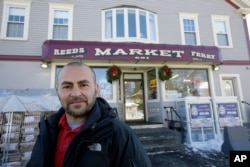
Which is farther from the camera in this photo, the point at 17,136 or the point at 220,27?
the point at 220,27

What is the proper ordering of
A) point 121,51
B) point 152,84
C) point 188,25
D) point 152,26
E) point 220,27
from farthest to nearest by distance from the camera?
point 220,27 < point 188,25 < point 152,26 < point 152,84 < point 121,51

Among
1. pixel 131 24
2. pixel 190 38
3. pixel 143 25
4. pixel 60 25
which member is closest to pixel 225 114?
pixel 190 38

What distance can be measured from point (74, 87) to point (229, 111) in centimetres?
762

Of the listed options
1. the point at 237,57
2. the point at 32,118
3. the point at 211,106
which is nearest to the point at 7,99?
the point at 32,118

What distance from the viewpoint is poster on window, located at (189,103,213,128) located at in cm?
708

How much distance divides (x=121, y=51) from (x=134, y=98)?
2.82 m

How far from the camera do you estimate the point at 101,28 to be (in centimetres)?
877

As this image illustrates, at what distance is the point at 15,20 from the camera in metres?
8.18

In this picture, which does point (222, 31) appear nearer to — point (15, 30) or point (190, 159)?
point (190, 159)

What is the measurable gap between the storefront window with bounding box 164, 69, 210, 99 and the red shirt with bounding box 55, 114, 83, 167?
7235 millimetres

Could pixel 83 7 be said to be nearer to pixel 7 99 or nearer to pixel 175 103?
pixel 7 99

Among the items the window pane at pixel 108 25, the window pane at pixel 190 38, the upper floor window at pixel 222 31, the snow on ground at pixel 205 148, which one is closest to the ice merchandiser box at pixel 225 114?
the snow on ground at pixel 205 148

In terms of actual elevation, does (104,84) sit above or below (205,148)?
above

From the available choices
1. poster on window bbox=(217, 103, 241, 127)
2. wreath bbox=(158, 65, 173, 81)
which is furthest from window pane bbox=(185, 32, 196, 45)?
poster on window bbox=(217, 103, 241, 127)
